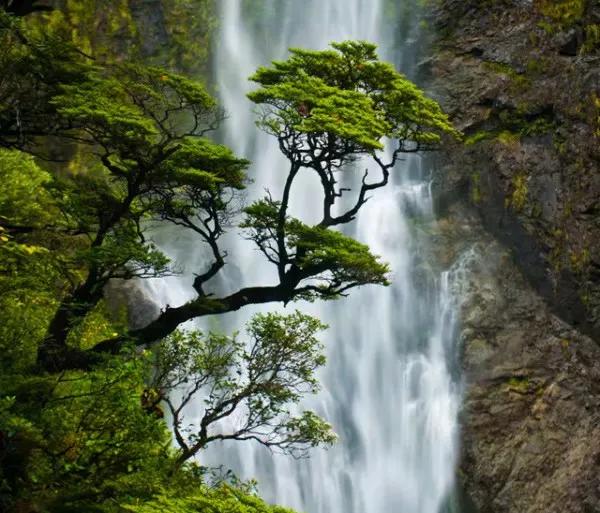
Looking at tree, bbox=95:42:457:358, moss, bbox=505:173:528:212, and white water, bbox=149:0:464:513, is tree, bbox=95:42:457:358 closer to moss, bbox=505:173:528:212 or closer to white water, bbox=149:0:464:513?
white water, bbox=149:0:464:513

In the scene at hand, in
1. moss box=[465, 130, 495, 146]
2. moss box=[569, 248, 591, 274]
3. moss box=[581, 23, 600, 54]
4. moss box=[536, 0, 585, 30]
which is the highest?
moss box=[536, 0, 585, 30]

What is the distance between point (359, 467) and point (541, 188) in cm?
1104

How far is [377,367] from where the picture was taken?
22.9m

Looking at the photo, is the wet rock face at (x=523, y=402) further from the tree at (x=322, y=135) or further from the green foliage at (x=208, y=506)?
the green foliage at (x=208, y=506)

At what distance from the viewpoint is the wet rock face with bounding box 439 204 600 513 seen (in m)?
19.5

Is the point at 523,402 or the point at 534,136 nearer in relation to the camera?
the point at 523,402

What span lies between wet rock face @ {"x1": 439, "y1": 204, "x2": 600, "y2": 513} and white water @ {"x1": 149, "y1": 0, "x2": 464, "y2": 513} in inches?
31.0

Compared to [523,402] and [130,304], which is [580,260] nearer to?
[523,402]

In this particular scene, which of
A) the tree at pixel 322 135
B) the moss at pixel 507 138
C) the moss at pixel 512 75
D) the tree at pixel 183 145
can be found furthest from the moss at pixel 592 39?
the tree at pixel 183 145

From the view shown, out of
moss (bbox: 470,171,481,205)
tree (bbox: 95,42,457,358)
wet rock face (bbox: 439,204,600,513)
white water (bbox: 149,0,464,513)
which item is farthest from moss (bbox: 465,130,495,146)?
tree (bbox: 95,42,457,358)

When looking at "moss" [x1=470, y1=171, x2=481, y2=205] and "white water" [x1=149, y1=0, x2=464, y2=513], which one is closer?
"white water" [x1=149, y1=0, x2=464, y2=513]

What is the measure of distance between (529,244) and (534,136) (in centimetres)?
396

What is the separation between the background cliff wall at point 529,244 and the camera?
2006 centimetres

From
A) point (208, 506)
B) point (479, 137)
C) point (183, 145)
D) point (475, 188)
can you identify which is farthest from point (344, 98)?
point (479, 137)
